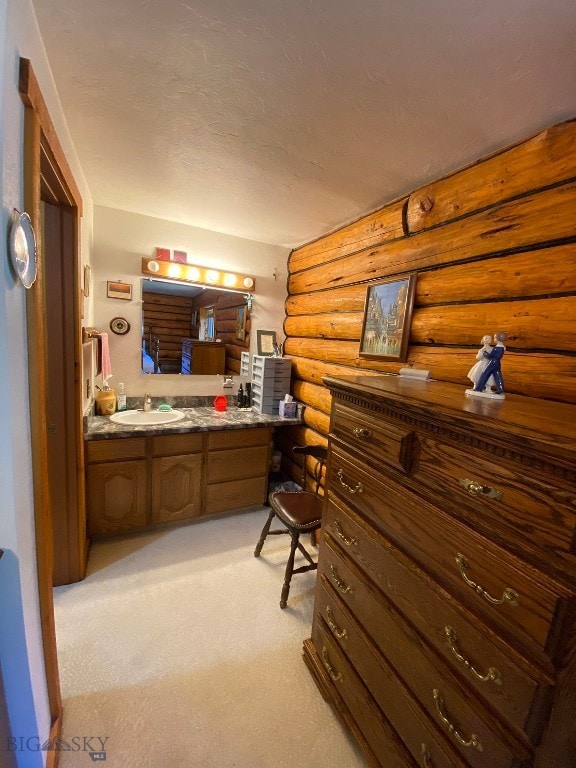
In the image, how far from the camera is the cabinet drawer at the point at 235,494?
2539mm

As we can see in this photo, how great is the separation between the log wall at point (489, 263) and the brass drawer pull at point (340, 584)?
1.05 meters

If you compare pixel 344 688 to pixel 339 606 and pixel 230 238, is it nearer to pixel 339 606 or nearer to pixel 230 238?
pixel 339 606

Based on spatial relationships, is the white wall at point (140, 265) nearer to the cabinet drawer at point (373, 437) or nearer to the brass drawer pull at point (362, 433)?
the cabinet drawer at point (373, 437)

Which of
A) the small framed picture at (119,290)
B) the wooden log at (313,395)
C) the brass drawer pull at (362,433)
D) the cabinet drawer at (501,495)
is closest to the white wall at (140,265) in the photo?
the small framed picture at (119,290)

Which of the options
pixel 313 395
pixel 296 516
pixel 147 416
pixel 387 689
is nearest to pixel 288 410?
pixel 313 395

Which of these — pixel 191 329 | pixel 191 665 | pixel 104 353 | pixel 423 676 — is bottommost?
pixel 191 665

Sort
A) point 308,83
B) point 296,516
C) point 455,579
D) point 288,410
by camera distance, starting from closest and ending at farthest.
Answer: point 455,579
point 308,83
point 296,516
point 288,410

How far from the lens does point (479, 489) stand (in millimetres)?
710

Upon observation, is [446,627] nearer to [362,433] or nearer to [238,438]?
[362,433]

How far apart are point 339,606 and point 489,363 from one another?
3.73ft

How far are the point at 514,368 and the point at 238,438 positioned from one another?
1.96 m

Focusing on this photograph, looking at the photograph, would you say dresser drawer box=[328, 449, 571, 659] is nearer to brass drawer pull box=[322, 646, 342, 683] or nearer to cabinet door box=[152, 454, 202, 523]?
brass drawer pull box=[322, 646, 342, 683]

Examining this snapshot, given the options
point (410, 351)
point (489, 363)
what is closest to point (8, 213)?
point (489, 363)

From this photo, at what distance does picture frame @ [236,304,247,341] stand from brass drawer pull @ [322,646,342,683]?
8.20ft
